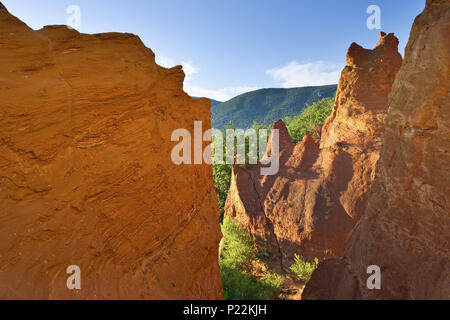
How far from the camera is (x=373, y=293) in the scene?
6.61m

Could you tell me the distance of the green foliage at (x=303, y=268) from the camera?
1100 cm

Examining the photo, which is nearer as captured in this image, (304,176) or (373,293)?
(373,293)

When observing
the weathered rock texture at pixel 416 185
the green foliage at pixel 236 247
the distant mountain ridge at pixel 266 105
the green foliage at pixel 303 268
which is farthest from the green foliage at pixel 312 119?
the distant mountain ridge at pixel 266 105

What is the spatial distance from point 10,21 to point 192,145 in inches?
146

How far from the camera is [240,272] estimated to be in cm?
1126

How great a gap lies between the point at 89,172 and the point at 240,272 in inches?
362

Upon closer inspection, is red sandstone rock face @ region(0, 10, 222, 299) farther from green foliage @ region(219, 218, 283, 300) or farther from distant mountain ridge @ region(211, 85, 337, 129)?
distant mountain ridge @ region(211, 85, 337, 129)

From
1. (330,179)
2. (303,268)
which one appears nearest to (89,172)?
(303,268)

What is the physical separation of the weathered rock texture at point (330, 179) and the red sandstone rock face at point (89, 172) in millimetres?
8359

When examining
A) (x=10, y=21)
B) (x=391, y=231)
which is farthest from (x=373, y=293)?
(x=10, y=21)

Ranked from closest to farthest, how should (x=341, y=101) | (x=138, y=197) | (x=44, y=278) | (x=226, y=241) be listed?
(x=44, y=278) < (x=138, y=197) < (x=226, y=241) < (x=341, y=101)

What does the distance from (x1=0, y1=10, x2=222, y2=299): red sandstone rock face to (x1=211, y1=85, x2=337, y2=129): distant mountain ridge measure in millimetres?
93450

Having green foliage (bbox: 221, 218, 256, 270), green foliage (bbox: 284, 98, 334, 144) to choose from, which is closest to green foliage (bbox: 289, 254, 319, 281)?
green foliage (bbox: 221, 218, 256, 270)
